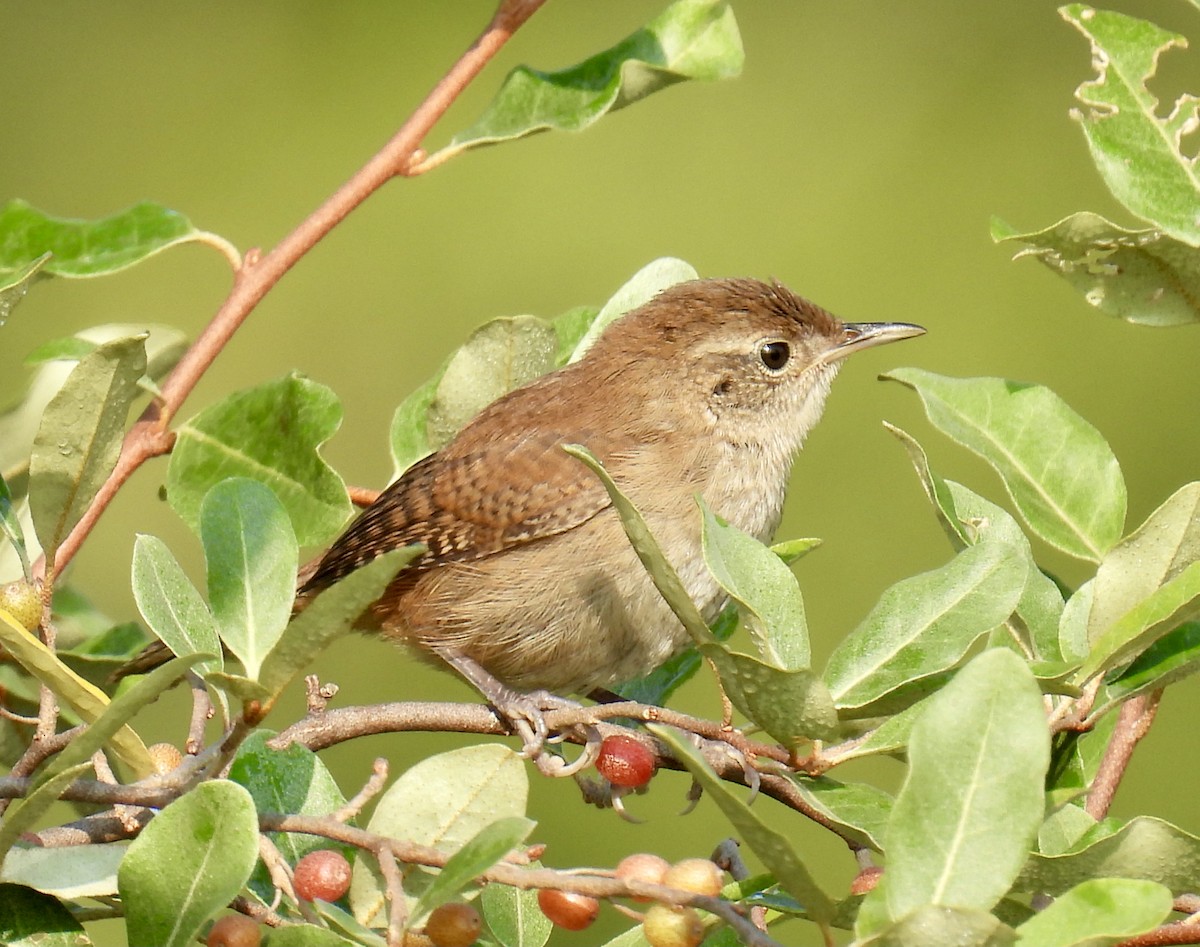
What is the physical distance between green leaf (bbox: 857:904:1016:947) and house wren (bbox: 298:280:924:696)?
1723 millimetres

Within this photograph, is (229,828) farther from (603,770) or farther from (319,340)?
(319,340)

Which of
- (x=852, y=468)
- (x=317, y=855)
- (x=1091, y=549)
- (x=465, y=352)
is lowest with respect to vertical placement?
(x=852, y=468)

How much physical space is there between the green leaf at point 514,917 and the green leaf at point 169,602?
0.50m

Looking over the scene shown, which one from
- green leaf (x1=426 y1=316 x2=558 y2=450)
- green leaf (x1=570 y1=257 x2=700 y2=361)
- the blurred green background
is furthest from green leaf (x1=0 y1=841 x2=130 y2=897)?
the blurred green background

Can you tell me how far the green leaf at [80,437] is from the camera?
222cm

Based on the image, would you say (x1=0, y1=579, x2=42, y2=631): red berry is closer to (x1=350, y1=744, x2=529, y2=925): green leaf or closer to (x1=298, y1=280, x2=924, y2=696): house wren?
(x1=350, y1=744, x2=529, y2=925): green leaf

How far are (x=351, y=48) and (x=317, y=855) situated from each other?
7658mm

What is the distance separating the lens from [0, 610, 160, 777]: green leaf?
6.04 ft

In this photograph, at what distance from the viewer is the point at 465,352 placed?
3.18 m

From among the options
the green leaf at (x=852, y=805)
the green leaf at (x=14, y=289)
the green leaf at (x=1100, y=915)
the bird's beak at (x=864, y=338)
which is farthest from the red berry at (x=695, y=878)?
the bird's beak at (x=864, y=338)

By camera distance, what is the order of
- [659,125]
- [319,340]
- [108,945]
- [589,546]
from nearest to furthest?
[589,546] < [108,945] < [319,340] < [659,125]

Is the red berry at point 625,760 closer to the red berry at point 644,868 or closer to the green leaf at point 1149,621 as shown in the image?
the red berry at point 644,868

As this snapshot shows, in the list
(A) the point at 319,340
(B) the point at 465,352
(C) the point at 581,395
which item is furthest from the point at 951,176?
(B) the point at 465,352

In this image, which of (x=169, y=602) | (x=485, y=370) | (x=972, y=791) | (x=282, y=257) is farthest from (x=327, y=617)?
(x=485, y=370)
